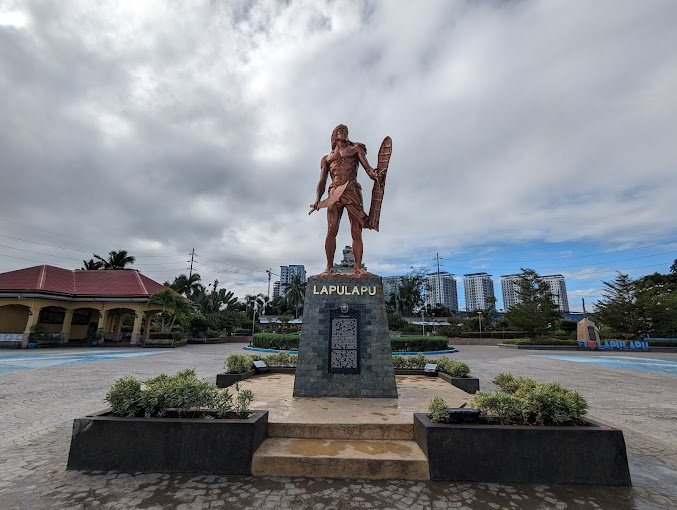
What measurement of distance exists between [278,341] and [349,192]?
15209 mm

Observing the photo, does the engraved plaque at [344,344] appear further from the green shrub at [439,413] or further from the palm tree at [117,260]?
the palm tree at [117,260]

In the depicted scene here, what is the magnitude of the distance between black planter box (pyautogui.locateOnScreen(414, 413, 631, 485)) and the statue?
13.9 ft

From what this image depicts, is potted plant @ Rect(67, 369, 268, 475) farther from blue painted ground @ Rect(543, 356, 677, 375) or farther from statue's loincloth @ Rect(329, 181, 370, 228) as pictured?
blue painted ground @ Rect(543, 356, 677, 375)

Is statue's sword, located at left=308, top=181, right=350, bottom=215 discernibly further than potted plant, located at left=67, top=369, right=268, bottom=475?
Yes

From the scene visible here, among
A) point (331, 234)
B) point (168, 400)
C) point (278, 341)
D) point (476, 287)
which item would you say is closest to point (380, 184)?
point (331, 234)

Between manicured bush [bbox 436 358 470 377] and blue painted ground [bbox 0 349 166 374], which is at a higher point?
manicured bush [bbox 436 358 470 377]

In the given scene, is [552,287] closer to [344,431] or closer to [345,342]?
[345,342]

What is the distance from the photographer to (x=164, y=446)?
3889 millimetres

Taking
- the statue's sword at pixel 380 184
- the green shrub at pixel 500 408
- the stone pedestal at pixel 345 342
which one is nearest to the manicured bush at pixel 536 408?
the green shrub at pixel 500 408

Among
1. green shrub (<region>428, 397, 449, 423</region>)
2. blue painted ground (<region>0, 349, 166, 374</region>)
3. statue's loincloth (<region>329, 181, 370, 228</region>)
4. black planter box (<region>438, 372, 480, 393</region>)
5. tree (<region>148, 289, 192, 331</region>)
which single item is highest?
statue's loincloth (<region>329, 181, 370, 228</region>)

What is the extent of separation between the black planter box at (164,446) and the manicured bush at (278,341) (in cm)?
1642

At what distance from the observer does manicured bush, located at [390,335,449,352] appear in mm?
20484

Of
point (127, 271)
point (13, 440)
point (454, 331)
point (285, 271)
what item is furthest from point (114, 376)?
A: point (285, 271)

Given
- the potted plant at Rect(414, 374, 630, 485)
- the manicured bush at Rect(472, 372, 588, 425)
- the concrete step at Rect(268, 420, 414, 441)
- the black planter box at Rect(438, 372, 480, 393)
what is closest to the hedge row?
the black planter box at Rect(438, 372, 480, 393)
